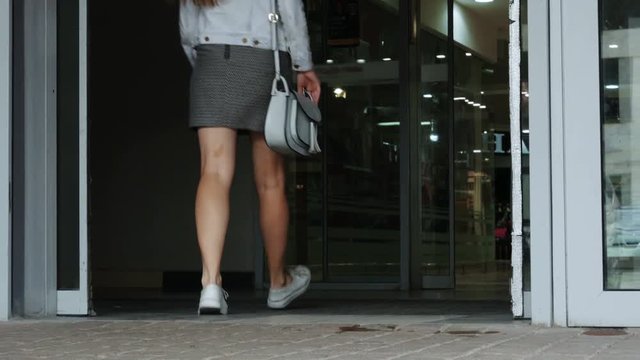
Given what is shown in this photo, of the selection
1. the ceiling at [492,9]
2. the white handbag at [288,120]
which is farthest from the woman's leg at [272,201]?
the ceiling at [492,9]

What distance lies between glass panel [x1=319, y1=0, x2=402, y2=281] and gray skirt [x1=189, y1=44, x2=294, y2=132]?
505cm

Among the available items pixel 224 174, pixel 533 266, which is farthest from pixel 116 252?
pixel 533 266

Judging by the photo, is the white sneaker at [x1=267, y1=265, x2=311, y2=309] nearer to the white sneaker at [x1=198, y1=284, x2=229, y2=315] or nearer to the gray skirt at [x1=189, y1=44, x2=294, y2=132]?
the white sneaker at [x1=198, y1=284, x2=229, y2=315]

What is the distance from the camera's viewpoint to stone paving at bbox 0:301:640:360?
3.57 metres

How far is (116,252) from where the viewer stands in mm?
10531

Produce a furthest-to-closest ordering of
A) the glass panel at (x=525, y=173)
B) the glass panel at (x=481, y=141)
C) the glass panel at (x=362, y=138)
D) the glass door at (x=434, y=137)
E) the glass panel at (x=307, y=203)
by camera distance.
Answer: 1. the glass panel at (x=481, y=141)
2. the glass panel at (x=307, y=203)
3. the glass panel at (x=362, y=138)
4. the glass door at (x=434, y=137)
5. the glass panel at (x=525, y=173)

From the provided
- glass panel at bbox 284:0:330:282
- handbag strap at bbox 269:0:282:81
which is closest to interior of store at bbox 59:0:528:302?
glass panel at bbox 284:0:330:282

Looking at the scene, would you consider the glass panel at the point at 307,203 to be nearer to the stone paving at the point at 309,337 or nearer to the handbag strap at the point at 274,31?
the stone paving at the point at 309,337

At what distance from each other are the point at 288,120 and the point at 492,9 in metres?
7.66

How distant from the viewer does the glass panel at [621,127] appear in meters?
A: 4.34

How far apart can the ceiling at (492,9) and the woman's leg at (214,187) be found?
20.5 feet

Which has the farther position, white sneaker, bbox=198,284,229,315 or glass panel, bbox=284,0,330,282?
glass panel, bbox=284,0,330,282

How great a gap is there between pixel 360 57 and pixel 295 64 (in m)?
5.21

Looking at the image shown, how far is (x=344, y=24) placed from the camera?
10.5 meters
